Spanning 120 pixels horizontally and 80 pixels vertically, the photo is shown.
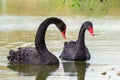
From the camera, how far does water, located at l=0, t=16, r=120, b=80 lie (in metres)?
11.7

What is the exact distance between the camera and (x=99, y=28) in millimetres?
20219

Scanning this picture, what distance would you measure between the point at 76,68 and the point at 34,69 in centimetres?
88

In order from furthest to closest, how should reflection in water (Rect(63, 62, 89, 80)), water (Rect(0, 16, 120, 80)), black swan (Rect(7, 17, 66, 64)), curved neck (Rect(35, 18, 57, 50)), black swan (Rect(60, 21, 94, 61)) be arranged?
black swan (Rect(60, 21, 94, 61)) < curved neck (Rect(35, 18, 57, 50)) < black swan (Rect(7, 17, 66, 64)) < reflection in water (Rect(63, 62, 89, 80)) < water (Rect(0, 16, 120, 80))

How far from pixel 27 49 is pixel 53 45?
7.22ft

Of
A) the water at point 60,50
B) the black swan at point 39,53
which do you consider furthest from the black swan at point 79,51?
the black swan at point 39,53

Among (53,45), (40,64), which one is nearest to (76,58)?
(40,64)

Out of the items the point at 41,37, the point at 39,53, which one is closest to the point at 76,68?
the point at 39,53

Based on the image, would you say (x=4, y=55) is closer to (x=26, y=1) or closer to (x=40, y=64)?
(x=40, y=64)

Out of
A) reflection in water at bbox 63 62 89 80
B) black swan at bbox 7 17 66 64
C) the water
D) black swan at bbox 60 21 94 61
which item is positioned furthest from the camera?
black swan at bbox 60 21 94 61

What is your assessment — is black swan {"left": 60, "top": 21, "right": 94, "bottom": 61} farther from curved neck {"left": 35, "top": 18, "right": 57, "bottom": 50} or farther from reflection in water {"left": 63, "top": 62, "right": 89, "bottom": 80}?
curved neck {"left": 35, "top": 18, "right": 57, "bottom": 50}

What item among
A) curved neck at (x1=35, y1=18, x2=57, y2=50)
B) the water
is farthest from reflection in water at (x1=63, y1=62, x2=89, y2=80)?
curved neck at (x1=35, y1=18, x2=57, y2=50)

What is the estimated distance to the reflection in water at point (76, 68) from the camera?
1189cm

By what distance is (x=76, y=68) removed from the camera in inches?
499

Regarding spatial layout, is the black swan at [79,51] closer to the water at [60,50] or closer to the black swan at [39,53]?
the water at [60,50]
